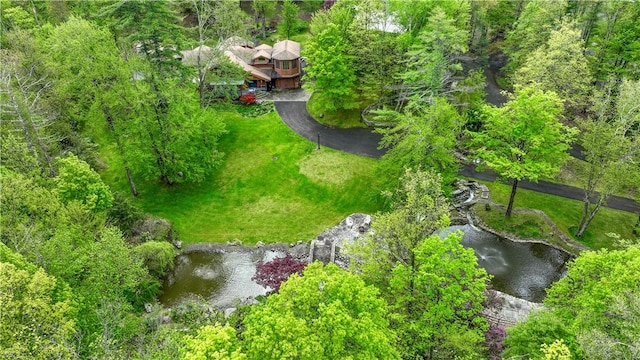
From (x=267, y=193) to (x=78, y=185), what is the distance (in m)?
17.0

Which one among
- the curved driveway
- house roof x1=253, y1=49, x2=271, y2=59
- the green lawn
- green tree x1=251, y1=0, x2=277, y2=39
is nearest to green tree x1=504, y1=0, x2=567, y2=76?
the curved driveway

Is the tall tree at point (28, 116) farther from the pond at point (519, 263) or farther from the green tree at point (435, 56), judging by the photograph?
the pond at point (519, 263)

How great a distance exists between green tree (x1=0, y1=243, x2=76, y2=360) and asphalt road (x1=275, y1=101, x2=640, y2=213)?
32.1 m

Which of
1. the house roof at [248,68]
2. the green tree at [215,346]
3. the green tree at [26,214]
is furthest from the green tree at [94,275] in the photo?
the house roof at [248,68]

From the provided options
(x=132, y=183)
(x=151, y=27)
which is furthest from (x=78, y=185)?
(x=151, y=27)

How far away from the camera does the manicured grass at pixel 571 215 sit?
3591cm

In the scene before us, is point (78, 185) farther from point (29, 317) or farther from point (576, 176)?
point (576, 176)

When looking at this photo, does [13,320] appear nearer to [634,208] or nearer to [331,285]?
[331,285]

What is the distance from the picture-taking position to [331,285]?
1822 cm

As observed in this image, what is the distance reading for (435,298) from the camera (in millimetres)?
21500

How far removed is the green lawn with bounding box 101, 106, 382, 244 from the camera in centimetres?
3881

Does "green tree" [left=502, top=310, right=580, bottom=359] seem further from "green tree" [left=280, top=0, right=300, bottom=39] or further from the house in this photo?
"green tree" [left=280, top=0, right=300, bottom=39]

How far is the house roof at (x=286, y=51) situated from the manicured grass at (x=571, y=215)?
101 feet

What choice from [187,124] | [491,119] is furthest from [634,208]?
[187,124]
